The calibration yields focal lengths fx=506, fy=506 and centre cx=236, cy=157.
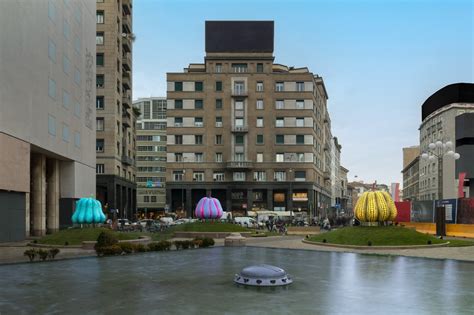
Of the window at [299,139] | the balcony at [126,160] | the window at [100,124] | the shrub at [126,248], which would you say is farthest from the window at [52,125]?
the window at [299,139]

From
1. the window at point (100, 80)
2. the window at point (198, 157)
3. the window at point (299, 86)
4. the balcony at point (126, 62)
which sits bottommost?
the window at point (198, 157)

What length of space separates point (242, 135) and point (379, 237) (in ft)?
216

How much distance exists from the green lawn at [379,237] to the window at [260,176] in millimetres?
61264

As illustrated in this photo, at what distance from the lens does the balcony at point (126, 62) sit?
3413 inches

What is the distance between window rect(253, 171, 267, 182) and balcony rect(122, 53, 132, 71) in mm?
30221

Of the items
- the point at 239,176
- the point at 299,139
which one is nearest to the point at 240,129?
the point at 239,176

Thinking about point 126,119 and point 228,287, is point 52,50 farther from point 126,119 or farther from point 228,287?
point 228,287

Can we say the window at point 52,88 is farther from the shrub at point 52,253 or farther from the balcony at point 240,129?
the balcony at point 240,129

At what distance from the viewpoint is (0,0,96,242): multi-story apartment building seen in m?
40.2

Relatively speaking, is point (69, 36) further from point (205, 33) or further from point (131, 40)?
point (205, 33)

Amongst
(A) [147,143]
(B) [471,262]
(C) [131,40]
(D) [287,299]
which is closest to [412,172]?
(A) [147,143]

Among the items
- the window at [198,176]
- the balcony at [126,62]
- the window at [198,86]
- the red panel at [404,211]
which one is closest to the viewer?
the red panel at [404,211]

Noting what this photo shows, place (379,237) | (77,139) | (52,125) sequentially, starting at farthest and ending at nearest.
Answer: (77,139) < (52,125) < (379,237)

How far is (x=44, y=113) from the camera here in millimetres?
47938
